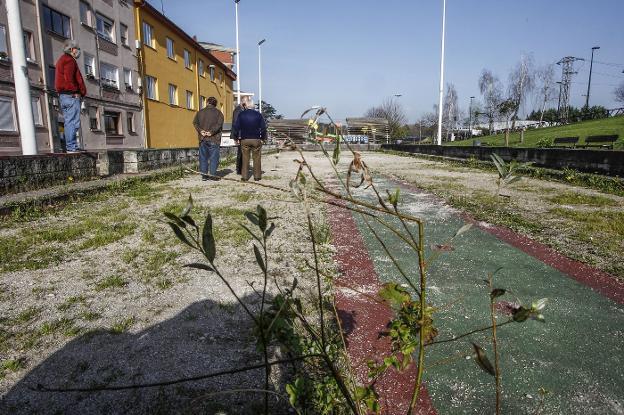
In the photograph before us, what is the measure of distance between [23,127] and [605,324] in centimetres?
863

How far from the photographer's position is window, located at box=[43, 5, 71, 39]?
16.9m

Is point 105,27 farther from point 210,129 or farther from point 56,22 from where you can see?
point 210,129

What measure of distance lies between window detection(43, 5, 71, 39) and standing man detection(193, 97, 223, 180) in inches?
579

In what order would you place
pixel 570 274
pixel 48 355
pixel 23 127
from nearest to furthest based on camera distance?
pixel 48 355, pixel 570 274, pixel 23 127

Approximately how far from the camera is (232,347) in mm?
1876

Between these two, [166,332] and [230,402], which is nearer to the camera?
[230,402]

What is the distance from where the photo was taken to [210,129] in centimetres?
798

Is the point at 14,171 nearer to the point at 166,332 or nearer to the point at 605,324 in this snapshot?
the point at 166,332

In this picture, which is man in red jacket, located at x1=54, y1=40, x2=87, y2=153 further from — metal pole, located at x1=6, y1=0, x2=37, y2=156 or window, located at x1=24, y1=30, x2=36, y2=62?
window, located at x1=24, y1=30, x2=36, y2=62

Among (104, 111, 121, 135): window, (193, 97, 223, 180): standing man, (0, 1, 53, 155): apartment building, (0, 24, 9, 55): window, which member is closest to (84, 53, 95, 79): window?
(104, 111, 121, 135): window

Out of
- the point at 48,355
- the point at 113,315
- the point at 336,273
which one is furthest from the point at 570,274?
the point at 48,355

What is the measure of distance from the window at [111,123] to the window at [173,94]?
18.6 feet

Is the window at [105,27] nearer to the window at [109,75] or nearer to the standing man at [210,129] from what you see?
the window at [109,75]

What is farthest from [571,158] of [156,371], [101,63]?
[101,63]
